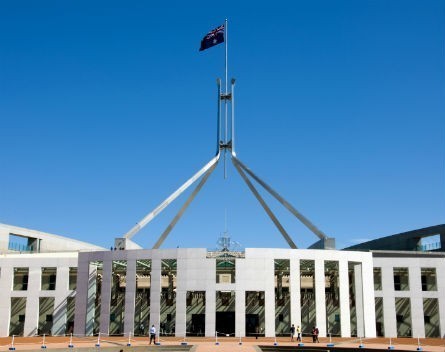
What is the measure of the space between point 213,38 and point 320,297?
27.0 m

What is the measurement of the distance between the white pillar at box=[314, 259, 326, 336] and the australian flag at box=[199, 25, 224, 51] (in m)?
23.5

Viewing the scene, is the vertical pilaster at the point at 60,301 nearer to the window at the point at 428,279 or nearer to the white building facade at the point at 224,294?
the white building facade at the point at 224,294

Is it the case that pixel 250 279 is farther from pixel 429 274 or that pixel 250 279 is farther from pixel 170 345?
pixel 429 274

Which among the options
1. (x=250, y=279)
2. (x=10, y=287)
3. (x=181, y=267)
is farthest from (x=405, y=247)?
(x=10, y=287)

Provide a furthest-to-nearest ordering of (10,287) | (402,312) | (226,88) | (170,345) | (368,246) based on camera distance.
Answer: (368,246) → (226,88) → (402,312) → (10,287) → (170,345)

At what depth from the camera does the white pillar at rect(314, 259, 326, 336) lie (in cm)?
4294

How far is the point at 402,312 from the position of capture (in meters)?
52.2

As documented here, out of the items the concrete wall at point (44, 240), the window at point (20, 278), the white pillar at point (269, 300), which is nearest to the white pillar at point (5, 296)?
the window at point (20, 278)

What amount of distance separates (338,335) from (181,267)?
15.2 m

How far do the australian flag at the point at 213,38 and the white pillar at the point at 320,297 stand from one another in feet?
77.2

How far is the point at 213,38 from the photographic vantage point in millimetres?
51875

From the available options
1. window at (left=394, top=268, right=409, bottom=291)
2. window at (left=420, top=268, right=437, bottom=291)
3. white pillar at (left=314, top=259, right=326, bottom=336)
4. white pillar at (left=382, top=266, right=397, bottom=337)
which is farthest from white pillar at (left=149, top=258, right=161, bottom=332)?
window at (left=420, top=268, right=437, bottom=291)

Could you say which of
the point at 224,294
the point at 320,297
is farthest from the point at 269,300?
the point at 224,294

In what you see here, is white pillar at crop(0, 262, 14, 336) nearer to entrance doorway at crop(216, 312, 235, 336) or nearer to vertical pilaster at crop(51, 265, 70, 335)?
vertical pilaster at crop(51, 265, 70, 335)
